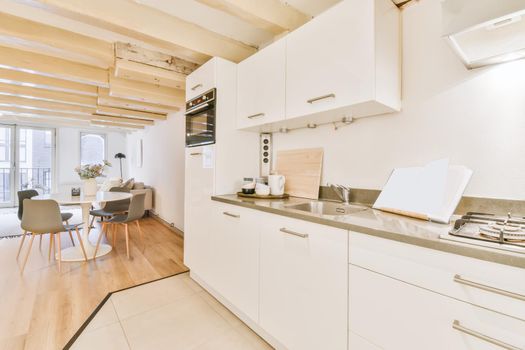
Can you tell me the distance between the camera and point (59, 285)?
2297mm

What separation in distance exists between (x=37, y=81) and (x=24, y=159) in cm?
490

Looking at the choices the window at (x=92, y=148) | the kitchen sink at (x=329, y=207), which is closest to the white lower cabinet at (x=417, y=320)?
the kitchen sink at (x=329, y=207)

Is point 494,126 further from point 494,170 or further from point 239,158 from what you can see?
point 239,158

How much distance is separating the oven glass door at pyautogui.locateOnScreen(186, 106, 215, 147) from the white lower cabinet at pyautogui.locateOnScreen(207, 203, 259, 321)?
25.3 inches

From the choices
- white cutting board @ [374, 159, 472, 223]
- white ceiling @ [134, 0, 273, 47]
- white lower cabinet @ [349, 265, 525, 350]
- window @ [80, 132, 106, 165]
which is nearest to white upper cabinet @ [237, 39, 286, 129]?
white ceiling @ [134, 0, 273, 47]

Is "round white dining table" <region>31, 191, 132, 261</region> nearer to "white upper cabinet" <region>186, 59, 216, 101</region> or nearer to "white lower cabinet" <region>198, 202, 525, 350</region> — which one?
"white upper cabinet" <region>186, 59, 216, 101</region>

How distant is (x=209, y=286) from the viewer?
2174 mm

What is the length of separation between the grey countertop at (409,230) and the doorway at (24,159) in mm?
8053

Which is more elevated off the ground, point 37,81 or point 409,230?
point 37,81

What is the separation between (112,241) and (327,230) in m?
3.72

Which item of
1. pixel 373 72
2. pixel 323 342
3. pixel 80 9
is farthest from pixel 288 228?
pixel 80 9

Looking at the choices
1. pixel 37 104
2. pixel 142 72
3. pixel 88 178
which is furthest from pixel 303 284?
pixel 37 104

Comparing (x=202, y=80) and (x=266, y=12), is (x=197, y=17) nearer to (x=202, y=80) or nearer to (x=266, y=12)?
(x=202, y=80)

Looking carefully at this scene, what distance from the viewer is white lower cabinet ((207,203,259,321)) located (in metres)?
1.63
